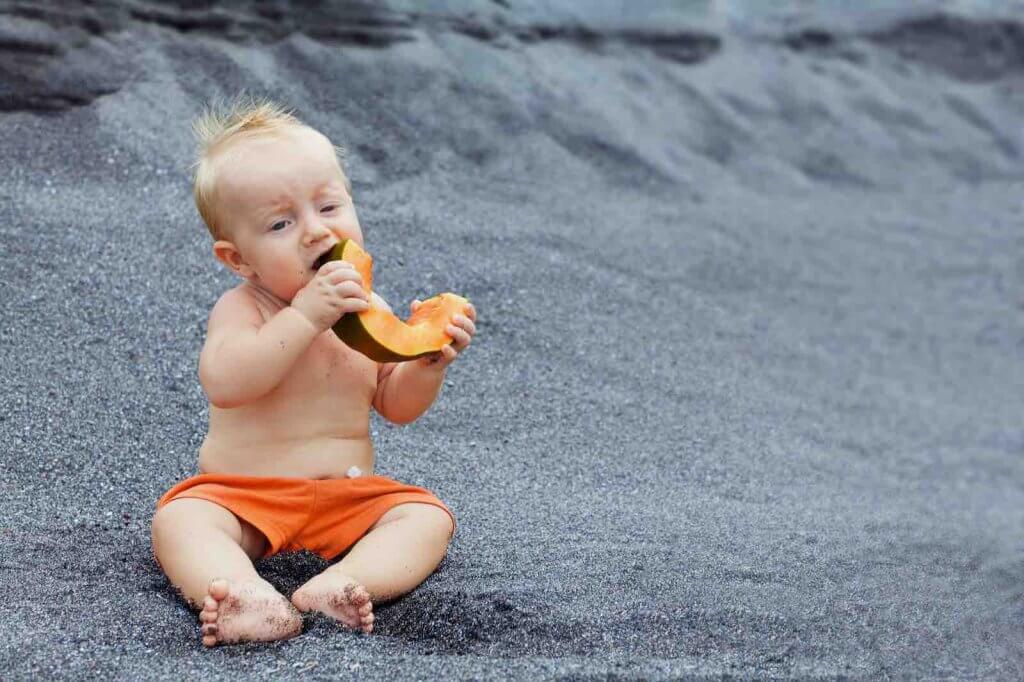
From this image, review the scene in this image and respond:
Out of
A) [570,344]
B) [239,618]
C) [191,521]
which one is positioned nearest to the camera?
[239,618]

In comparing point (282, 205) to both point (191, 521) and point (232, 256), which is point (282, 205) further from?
point (191, 521)

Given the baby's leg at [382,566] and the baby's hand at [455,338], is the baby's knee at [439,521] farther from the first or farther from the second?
the baby's hand at [455,338]

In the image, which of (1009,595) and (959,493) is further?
(959,493)

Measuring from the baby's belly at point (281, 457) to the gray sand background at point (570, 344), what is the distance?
0.17 metres

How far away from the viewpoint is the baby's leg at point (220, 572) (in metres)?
1.90

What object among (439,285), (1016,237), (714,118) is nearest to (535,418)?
(439,285)

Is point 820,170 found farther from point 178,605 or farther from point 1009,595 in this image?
point 178,605

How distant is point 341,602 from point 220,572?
0.61ft

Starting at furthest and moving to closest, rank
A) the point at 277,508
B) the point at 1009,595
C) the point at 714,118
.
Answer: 1. the point at 714,118
2. the point at 1009,595
3. the point at 277,508

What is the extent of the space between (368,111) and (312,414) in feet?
6.85

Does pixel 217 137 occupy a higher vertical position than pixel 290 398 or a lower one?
higher

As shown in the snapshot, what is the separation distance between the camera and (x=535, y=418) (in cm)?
316

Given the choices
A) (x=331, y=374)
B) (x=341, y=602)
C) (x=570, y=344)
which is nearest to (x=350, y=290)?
(x=331, y=374)

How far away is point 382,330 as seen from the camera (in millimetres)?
2139
